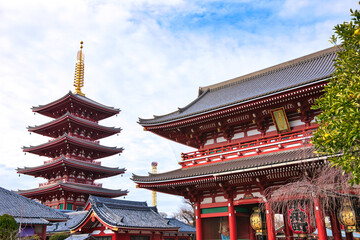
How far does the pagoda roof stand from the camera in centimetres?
2006

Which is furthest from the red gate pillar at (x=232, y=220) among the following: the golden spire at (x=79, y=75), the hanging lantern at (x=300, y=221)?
the golden spire at (x=79, y=75)

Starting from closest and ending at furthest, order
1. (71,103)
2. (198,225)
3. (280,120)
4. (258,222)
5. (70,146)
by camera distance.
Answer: (280,120), (258,222), (198,225), (70,146), (71,103)

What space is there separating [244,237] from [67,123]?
28.3m

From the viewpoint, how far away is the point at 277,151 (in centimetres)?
1557

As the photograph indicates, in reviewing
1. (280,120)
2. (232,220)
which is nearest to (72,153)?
(232,220)

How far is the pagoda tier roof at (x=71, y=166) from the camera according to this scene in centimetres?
3644

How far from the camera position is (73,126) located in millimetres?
39750

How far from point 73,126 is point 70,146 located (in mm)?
2774

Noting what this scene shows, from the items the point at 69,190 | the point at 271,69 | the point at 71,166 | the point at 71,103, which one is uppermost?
the point at 71,103

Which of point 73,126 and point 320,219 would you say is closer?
point 320,219

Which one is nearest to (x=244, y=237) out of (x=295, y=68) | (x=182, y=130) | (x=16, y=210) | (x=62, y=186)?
(x=182, y=130)

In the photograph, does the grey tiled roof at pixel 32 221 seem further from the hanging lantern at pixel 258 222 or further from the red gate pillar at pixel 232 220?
the hanging lantern at pixel 258 222

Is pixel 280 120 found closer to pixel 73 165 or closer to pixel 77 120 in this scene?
pixel 73 165

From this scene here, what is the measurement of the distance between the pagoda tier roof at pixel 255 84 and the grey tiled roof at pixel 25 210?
25.1ft
